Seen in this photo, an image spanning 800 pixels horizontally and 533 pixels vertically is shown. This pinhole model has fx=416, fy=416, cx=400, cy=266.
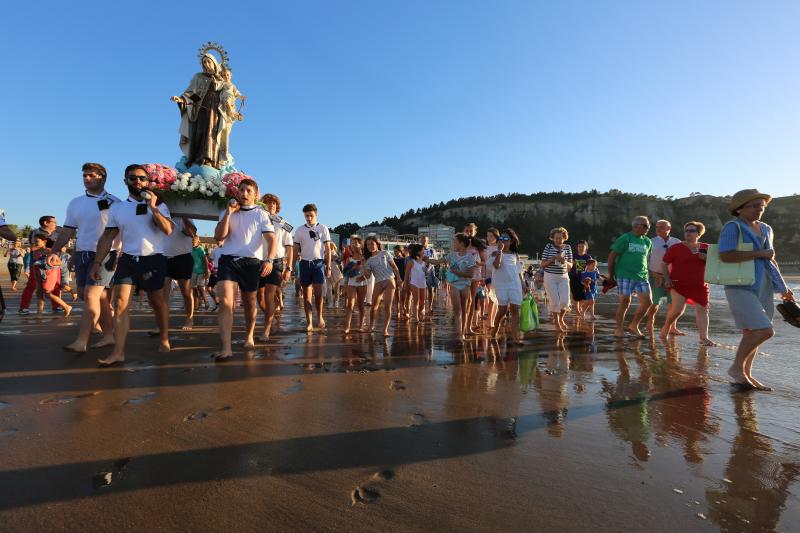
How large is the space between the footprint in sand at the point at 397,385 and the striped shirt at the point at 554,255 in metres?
4.13

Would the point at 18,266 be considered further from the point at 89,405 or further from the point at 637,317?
the point at 637,317

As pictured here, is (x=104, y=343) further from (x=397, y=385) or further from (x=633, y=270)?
(x=633, y=270)

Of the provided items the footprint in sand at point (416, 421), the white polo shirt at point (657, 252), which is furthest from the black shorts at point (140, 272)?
the white polo shirt at point (657, 252)

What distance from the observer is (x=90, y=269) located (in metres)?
4.59

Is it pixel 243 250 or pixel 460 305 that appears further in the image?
pixel 460 305

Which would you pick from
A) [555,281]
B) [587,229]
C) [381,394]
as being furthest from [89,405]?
[587,229]

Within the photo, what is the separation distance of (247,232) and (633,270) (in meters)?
5.57

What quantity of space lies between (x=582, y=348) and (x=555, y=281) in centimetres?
183

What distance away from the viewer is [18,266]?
15.4 m

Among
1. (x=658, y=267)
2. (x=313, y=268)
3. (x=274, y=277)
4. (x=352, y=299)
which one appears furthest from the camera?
(x=658, y=267)

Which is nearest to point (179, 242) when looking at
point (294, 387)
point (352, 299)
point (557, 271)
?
point (352, 299)

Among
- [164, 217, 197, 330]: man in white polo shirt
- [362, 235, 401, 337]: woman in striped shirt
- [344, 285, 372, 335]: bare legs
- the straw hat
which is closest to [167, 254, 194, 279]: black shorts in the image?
[164, 217, 197, 330]: man in white polo shirt

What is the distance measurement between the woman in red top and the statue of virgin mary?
31.4 feet

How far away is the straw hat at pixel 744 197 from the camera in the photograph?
377 cm
